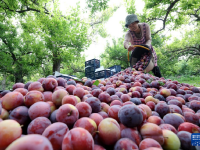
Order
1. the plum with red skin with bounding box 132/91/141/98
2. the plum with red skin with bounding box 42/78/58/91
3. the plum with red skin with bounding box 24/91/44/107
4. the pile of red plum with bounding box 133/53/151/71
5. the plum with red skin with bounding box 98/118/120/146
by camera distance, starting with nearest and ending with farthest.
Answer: the plum with red skin with bounding box 98/118/120/146 < the plum with red skin with bounding box 24/91/44/107 < the plum with red skin with bounding box 42/78/58/91 < the plum with red skin with bounding box 132/91/141/98 < the pile of red plum with bounding box 133/53/151/71

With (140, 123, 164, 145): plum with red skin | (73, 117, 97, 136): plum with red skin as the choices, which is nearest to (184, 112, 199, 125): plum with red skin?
(140, 123, 164, 145): plum with red skin

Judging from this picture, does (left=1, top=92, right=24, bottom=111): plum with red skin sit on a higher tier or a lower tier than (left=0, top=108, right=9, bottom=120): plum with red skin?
higher

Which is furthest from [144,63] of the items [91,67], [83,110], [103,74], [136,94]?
[91,67]

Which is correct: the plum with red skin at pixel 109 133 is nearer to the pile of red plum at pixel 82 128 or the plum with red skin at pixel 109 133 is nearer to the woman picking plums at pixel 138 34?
the pile of red plum at pixel 82 128

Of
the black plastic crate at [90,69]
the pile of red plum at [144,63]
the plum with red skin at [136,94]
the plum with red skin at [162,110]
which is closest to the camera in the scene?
the plum with red skin at [162,110]

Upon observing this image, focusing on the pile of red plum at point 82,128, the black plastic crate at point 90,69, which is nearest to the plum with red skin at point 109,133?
the pile of red plum at point 82,128

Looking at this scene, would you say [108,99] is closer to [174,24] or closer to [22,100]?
[22,100]

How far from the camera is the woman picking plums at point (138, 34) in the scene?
3436mm

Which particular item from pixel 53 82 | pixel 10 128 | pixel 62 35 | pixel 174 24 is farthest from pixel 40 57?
pixel 174 24

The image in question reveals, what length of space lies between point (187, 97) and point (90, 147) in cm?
150

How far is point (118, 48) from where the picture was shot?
49.3 feet

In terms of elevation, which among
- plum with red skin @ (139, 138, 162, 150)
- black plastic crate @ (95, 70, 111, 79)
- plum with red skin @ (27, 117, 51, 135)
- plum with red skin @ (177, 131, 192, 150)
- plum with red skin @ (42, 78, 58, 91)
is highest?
black plastic crate @ (95, 70, 111, 79)

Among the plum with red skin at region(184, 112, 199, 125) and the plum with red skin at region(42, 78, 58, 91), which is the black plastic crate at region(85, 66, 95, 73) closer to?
the plum with red skin at region(42, 78, 58, 91)

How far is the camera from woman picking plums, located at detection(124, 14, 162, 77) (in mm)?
3436
